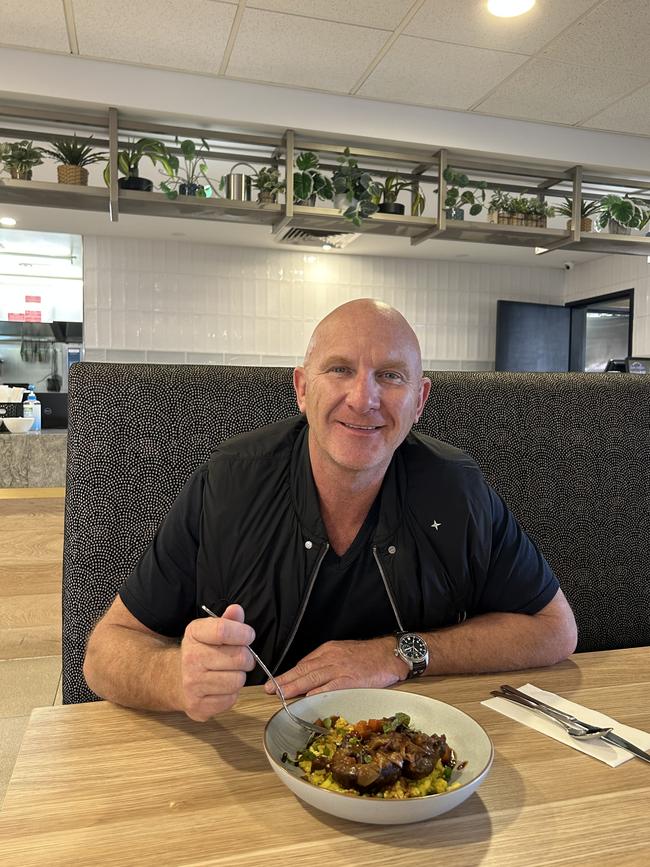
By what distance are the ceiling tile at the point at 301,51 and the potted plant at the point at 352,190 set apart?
39 centimetres

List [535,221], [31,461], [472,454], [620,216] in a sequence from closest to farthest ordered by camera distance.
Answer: [472,454] < [31,461] < [535,221] < [620,216]

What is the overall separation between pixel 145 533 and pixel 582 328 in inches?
259

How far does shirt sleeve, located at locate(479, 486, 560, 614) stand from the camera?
4.28ft

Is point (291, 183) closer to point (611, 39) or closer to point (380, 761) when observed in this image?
point (611, 39)

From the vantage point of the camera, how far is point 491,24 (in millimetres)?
3082

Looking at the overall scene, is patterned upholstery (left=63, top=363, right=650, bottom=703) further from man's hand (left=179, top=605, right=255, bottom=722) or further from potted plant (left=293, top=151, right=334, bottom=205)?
potted plant (left=293, top=151, right=334, bottom=205)

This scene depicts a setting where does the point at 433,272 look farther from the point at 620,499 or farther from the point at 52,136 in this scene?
the point at 620,499

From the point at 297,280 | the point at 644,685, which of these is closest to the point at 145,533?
the point at 644,685

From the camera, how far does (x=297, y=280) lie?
21.7 ft

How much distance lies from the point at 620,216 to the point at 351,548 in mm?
3958

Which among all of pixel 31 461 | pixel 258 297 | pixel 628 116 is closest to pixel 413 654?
pixel 31 461

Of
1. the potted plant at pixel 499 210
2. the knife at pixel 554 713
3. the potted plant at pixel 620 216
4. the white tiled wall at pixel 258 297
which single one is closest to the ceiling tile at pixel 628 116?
the potted plant at pixel 620 216

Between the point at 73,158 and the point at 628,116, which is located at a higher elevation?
the point at 628,116

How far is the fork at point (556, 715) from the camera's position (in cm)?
89
